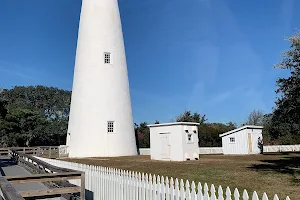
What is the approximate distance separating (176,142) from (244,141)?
783 cm

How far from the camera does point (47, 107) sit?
181 feet

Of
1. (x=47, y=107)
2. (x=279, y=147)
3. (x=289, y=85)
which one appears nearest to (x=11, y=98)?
(x=47, y=107)

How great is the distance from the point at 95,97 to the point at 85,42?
464 cm

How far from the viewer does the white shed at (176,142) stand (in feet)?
59.9

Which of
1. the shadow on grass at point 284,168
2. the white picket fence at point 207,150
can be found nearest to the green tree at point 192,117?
the white picket fence at point 207,150

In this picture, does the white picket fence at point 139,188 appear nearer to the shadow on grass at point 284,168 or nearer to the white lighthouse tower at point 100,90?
the shadow on grass at point 284,168

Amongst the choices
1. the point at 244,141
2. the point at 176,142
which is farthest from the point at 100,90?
the point at 244,141

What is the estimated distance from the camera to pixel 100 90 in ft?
74.1

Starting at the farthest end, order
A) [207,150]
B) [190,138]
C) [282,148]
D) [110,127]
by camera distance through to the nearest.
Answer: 1. [282,148]
2. [207,150]
3. [110,127]
4. [190,138]

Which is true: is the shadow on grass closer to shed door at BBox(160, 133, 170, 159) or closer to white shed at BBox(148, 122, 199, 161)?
white shed at BBox(148, 122, 199, 161)

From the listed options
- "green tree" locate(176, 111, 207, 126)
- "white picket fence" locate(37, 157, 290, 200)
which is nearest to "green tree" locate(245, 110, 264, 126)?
"green tree" locate(176, 111, 207, 126)

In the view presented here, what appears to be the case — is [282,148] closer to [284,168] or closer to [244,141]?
[244,141]

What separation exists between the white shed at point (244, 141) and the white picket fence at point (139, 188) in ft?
58.0

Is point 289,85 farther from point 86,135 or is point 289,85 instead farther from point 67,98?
point 67,98
